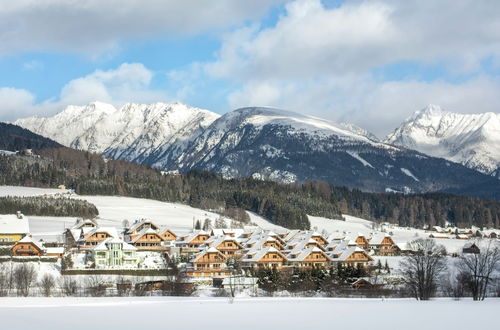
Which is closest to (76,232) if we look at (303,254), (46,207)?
(46,207)

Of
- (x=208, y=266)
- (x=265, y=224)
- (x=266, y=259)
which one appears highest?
(x=265, y=224)

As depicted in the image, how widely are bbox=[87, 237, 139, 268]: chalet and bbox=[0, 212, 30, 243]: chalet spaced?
1723cm

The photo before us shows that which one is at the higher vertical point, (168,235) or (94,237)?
(168,235)

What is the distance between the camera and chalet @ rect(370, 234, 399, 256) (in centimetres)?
13812

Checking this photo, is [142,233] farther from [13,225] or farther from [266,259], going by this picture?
[266,259]

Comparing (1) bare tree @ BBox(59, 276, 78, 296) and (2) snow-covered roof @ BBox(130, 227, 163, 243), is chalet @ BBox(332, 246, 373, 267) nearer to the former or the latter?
(2) snow-covered roof @ BBox(130, 227, 163, 243)

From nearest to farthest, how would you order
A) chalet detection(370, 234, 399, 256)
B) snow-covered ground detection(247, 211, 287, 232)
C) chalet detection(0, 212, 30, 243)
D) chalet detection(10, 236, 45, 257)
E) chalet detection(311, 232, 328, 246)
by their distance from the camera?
chalet detection(10, 236, 45, 257), chalet detection(0, 212, 30, 243), chalet detection(311, 232, 328, 246), chalet detection(370, 234, 399, 256), snow-covered ground detection(247, 211, 287, 232)

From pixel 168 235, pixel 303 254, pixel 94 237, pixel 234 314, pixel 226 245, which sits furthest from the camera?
pixel 168 235

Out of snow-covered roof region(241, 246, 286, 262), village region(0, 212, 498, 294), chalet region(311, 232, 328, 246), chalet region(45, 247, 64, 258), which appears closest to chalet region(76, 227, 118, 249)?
village region(0, 212, 498, 294)

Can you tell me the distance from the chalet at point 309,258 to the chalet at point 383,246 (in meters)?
25.2

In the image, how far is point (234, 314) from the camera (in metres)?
53.7

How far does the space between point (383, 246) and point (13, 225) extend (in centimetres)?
6959

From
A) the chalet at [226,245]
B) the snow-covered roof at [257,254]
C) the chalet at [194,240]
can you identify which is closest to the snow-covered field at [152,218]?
the chalet at [194,240]

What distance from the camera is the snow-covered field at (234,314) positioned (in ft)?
150
